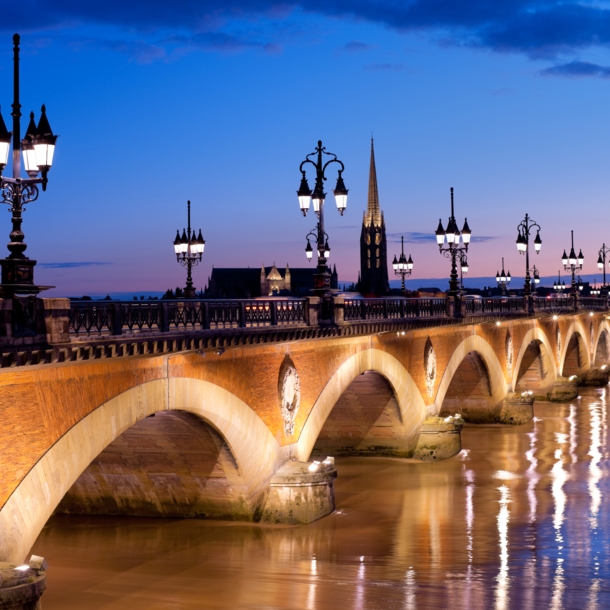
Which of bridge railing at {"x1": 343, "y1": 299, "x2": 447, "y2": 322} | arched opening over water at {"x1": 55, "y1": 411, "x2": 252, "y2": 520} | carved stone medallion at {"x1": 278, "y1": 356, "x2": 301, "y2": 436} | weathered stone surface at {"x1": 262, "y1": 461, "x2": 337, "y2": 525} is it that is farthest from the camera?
bridge railing at {"x1": 343, "y1": 299, "x2": 447, "y2": 322}

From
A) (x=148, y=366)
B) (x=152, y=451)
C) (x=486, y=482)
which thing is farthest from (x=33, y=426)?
(x=486, y=482)

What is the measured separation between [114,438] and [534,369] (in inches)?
1579

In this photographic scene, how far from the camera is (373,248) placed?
129 meters

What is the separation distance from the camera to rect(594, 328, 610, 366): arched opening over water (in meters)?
75.0

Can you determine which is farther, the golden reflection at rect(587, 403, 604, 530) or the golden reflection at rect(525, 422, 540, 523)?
the golden reflection at rect(525, 422, 540, 523)

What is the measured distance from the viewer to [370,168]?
132 metres

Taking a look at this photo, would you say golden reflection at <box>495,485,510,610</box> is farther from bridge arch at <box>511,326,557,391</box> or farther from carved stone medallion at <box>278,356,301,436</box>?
bridge arch at <box>511,326,557,391</box>

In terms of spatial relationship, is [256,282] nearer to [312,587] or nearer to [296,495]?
[296,495]

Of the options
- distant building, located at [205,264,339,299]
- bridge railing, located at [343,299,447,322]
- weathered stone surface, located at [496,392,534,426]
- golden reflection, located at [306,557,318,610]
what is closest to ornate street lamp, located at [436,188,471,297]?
bridge railing, located at [343,299,447,322]

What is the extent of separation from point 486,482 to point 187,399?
13.2 meters

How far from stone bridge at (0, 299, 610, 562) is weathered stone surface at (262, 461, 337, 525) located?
3 centimetres

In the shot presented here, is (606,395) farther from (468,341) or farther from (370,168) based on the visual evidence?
(370,168)

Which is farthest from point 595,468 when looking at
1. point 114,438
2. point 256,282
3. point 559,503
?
point 256,282

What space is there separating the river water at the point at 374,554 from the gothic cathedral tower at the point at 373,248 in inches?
3925
